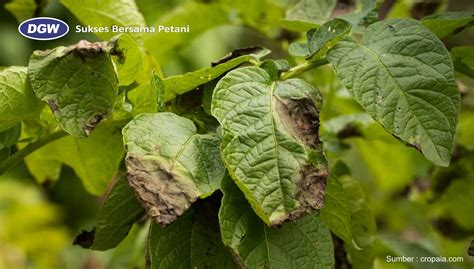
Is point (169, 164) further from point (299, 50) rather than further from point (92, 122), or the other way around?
point (299, 50)

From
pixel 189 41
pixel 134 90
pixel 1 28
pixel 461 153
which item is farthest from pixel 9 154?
pixel 1 28

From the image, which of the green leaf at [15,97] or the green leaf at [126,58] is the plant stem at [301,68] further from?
the green leaf at [15,97]

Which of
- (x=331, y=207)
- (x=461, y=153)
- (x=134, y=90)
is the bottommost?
(x=461, y=153)

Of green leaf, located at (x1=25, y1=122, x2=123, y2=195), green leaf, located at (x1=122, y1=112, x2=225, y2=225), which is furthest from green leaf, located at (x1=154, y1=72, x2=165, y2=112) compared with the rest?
green leaf, located at (x1=25, y1=122, x2=123, y2=195)

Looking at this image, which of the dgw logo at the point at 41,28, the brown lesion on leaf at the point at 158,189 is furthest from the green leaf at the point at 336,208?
the dgw logo at the point at 41,28

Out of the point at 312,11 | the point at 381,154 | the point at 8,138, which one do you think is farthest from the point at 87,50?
the point at 381,154

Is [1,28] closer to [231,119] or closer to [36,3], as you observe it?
[36,3]
